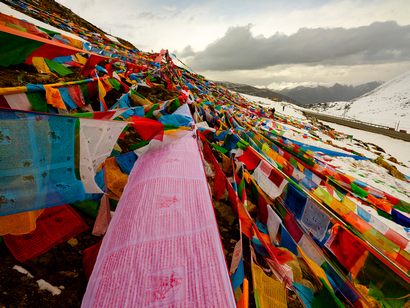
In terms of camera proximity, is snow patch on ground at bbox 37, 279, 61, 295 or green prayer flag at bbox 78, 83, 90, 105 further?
green prayer flag at bbox 78, 83, 90, 105

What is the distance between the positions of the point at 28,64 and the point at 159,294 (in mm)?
5710

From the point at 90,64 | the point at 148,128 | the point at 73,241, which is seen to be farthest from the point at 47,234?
the point at 90,64

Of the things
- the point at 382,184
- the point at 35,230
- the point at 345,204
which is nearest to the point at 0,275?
the point at 35,230

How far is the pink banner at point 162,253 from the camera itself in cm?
103

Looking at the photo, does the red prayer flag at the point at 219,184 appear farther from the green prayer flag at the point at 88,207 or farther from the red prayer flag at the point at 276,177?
the green prayer flag at the point at 88,207

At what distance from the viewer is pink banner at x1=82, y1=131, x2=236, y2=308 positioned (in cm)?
103

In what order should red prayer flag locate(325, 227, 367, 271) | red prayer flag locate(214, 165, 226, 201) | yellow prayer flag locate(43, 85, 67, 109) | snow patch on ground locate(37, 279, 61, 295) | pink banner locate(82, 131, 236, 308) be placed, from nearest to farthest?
pink banner locate(82, 131, 236, 308) → snow patch on ground locate(37, 279, 61, 295) → red prayer flag locate(325, 227, 367, 271) → yellow prayer flag locate(43, 85, 67, 109) → red prayer flag locate(214, 165, 226, 201)

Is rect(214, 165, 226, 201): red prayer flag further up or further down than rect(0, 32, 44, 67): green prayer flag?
further down

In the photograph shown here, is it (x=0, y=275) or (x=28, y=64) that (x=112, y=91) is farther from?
(x=0, y=275)

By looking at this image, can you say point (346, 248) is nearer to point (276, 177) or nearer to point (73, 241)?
point (276, 177)

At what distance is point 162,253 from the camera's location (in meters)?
1.21

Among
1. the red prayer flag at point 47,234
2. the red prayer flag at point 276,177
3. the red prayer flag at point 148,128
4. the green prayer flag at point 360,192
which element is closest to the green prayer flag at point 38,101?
the red prayer flag at point 148,128

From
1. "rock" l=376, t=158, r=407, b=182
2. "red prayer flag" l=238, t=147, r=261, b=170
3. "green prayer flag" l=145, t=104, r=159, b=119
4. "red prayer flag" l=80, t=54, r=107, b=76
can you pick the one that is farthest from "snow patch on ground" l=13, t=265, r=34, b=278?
"rock" l=376, t=158, r=407, b=182

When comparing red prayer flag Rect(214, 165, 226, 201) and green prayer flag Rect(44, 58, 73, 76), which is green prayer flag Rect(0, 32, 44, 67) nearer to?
green prayer flag Rect(44, 58, 73, 76)
